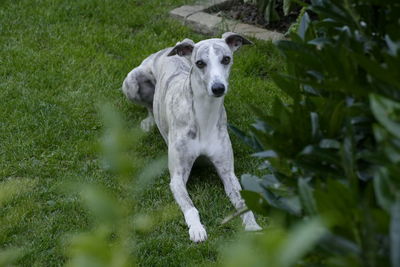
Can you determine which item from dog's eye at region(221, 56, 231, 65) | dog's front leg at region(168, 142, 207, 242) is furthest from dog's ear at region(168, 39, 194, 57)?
dog's front leg at region(168, 142, 207, 242)

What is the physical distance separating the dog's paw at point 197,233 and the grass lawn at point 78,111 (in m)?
0.05

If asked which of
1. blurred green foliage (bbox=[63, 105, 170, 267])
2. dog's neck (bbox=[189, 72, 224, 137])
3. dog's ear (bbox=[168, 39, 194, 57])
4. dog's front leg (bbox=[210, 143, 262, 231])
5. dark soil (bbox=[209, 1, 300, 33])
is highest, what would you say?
blurred green foliage (bbox=[63, 105, 170, 267])

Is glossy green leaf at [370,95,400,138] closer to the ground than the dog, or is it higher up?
higher up

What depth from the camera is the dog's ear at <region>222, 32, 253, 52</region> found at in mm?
4828

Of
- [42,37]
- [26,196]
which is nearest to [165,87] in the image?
[26,196]

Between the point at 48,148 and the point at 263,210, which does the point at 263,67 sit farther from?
the point at 263,210

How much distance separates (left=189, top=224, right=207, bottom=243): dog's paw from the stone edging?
3121 millimetres

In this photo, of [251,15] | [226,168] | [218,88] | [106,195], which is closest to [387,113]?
[106,195]

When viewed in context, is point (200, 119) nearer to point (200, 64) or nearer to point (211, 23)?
point (200, 64)

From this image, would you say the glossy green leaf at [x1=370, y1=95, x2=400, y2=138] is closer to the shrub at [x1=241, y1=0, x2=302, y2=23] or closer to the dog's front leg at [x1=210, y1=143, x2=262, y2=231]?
the dog's front leg at [x1=210, y1=143, x2=262, y2=231]

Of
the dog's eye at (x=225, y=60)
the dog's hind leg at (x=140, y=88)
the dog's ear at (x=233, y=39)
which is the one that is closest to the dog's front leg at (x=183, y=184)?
the dog's eye at (x=225, y=60)

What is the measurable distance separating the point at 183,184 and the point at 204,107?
546 millimetres

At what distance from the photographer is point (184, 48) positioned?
4828 mm

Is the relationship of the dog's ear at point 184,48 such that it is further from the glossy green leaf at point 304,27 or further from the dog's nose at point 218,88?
the glossy green leaf at point 304,27
